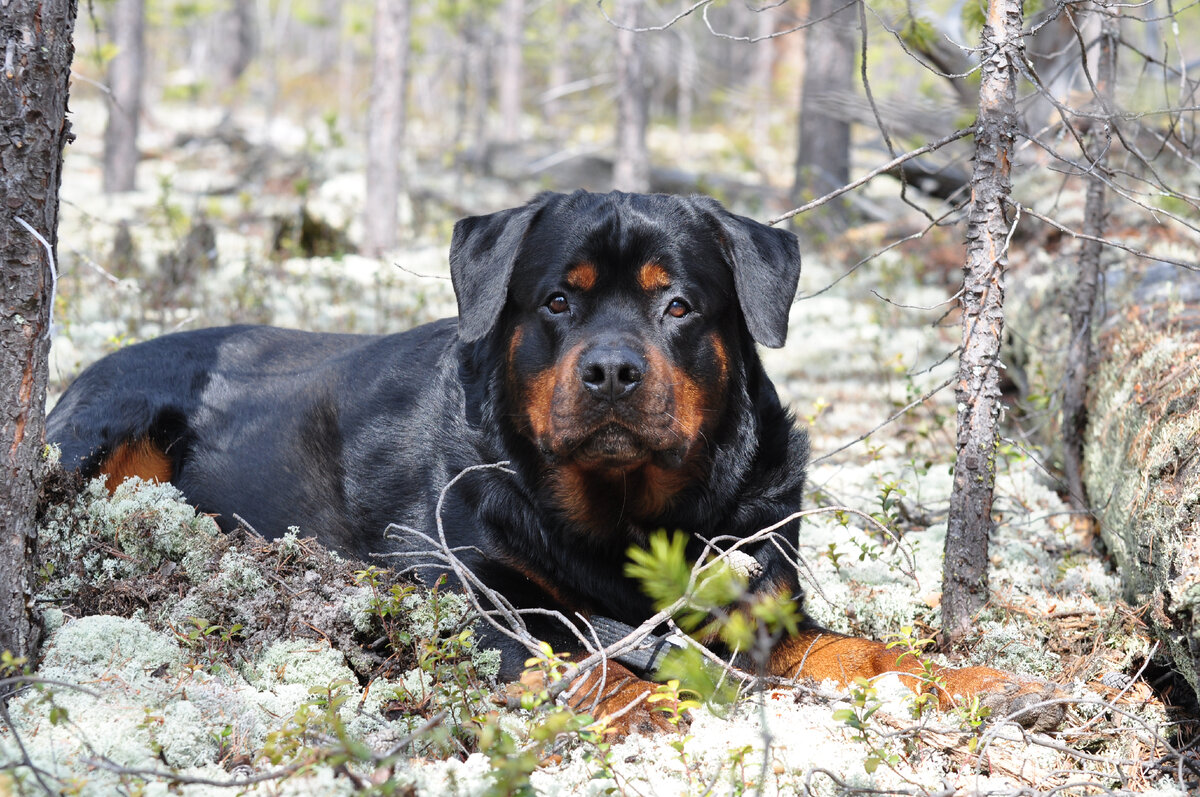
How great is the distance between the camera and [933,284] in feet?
34.8

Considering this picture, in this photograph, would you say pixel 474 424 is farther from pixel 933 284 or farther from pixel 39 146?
pixel 933 284

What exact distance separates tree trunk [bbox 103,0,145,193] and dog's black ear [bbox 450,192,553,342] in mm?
13131

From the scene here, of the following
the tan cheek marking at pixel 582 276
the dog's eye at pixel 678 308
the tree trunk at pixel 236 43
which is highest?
the tree trunk at pixel 236 43

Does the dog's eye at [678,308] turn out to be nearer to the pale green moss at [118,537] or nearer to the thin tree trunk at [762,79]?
the pale green moss at [118,537]

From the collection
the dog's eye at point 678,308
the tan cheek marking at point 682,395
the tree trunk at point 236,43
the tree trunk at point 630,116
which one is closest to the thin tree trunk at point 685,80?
the tree trunk at point 630,116

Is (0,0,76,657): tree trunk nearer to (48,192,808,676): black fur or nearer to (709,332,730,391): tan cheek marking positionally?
(48,192,808,676): black fur

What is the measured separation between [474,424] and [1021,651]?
82.6 inches

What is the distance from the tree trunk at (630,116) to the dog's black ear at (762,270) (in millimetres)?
8446

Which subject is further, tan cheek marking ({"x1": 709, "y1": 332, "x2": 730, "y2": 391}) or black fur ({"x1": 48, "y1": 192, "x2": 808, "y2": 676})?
tan cheek marking ({"x1": 709, "y1": 332, "x2": 730, "y2": 391})

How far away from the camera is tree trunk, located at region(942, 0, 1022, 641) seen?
3203 millimetres

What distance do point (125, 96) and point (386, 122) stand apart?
5.81 m

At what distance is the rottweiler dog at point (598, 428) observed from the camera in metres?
3.11

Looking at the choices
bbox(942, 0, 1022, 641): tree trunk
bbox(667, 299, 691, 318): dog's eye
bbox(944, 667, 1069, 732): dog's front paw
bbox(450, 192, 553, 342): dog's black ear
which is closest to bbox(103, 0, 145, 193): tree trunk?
bbox(450, 192, 553, 342): dog's black ear

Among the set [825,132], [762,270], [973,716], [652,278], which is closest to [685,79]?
[825,132]
